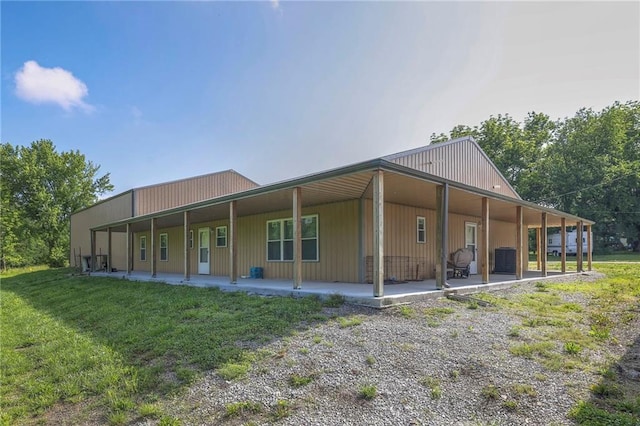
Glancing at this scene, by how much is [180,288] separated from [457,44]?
1010 cm

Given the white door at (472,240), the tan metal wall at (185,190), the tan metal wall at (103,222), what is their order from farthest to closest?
the tan metal wall at (103,222) < the tan metal wall at (185,190) < the white door at (472,240)

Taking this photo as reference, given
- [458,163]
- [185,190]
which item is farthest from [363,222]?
[185,190]

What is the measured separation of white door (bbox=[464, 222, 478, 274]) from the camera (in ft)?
45.6

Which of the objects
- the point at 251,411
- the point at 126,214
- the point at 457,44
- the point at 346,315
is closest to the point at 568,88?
the point at 457,44

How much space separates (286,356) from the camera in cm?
444

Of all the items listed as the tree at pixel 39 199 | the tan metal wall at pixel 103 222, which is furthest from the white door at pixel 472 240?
the tree at pixel 39 199

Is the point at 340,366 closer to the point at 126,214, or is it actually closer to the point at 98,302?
the point at 98,302

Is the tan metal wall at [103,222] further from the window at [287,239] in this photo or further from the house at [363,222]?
the window at [287,239]

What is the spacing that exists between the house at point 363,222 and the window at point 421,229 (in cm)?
3

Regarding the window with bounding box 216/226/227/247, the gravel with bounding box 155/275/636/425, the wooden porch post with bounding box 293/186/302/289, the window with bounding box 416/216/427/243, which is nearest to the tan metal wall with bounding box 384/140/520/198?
the window with bounding box 416/216/427/243

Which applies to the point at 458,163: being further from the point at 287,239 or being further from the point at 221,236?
the point at 221,236

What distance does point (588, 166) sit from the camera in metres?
30.8

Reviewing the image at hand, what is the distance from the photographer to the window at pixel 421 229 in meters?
11.7

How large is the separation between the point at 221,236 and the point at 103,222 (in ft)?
35.5
